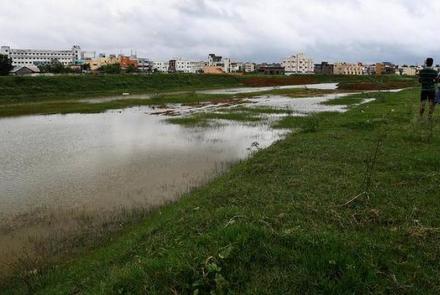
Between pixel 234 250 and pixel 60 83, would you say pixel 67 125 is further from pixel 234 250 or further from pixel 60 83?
pixel 60 83

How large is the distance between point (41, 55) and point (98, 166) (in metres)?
172

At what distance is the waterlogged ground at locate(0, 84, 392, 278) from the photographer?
8.90m

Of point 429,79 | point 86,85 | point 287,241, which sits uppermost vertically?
point 86,85

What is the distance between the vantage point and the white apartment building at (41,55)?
156163 millimetres

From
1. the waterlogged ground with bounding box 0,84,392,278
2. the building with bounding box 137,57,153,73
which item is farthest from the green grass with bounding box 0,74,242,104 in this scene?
the building with bounding box 137,57,153,73

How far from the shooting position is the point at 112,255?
6316 mm

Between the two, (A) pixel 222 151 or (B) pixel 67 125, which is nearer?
(A) pixel 222 151

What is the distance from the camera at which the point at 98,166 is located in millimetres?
13562

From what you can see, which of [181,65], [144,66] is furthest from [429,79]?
→ [181,65]

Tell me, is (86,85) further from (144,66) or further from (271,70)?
(271,70)

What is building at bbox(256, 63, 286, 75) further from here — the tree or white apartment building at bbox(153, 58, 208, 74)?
the tree

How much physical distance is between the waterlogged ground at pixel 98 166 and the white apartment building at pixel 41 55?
144 m

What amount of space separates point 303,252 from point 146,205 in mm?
5374

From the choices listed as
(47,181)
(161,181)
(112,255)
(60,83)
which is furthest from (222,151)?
(60,83)
